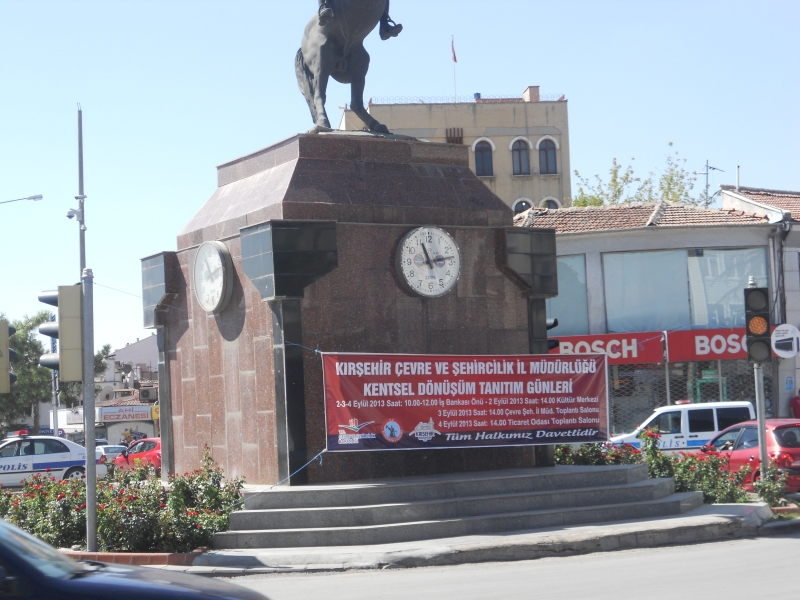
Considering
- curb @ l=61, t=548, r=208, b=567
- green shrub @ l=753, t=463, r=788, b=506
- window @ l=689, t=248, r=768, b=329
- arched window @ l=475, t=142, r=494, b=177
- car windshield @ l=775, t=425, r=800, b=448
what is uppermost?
arched window @ l=475, t=142, r=494, b=177

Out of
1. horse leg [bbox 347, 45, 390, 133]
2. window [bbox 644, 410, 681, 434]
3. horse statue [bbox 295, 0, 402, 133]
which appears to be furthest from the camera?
window [bbox 644, 410, 681, 434]

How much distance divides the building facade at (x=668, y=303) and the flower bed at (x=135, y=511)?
1786 centimetres

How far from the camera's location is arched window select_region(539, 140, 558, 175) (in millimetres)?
50691

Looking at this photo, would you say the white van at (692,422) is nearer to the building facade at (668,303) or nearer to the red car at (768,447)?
the red car at (768,447)

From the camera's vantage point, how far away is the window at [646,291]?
94.4 ft

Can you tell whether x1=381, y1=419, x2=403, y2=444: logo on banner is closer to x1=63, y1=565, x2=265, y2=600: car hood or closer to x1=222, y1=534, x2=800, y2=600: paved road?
x1=222, y1=534, x2=800, y2=600: paved road

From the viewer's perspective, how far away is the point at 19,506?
12852mm

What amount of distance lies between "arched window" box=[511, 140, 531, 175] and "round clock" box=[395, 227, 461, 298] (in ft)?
122

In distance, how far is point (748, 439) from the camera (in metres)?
18.3

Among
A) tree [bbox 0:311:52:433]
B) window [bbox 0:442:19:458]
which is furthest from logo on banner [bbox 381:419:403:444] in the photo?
tree [bbox 0:311:52:433]

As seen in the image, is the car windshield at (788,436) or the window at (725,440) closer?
the car windshield at (788,436)

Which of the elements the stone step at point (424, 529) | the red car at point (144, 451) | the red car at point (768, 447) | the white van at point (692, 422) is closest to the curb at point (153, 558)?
the stone step at point (424, 529)

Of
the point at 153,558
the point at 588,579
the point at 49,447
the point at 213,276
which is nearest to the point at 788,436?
the point at 588,579

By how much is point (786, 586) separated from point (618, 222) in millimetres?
21352
